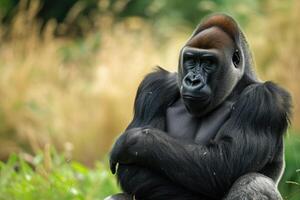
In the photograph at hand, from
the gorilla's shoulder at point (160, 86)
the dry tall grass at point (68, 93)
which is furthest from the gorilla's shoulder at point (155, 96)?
the dry tall grass at point (68, 93)

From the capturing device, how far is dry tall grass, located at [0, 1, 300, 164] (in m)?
11.2

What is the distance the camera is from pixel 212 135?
5320mm

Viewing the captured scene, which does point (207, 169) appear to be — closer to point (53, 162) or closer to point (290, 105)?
point (290, 105)

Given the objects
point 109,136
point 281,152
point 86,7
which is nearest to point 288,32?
point 109,136

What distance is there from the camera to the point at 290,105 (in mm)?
5301

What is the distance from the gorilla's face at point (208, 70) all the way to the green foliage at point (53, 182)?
1865 mm

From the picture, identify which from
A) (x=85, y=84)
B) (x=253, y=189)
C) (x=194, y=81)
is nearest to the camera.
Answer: (x=253, y=189)

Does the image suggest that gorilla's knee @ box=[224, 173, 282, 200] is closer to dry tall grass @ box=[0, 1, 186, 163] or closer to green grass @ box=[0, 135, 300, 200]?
green grass @ box=[0, 135, 300, 200]

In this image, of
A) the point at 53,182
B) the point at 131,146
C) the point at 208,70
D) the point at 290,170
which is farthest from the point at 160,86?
the point at 290,170

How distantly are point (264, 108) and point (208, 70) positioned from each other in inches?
16.4

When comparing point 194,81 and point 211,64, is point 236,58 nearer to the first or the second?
point 211,64

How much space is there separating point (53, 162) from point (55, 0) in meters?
10.8

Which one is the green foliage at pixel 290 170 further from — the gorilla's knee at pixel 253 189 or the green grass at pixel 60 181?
the gorilla's knee at pixel 253 189

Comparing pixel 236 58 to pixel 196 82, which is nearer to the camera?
pixel 196 82
